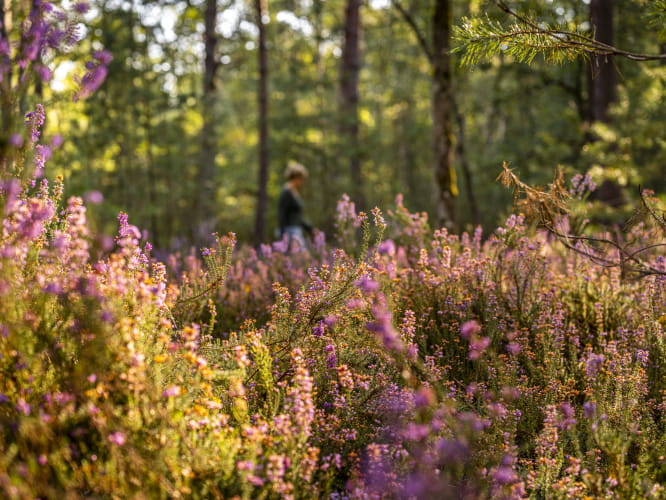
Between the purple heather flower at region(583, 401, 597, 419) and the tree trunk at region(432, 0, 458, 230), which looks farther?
the tree trunk at region(432, 0, 458, 230)

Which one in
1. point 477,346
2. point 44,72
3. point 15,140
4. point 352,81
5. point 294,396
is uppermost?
point 352,81

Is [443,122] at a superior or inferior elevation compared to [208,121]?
inferior

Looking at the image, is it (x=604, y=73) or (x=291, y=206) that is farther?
(x=604, y=73)

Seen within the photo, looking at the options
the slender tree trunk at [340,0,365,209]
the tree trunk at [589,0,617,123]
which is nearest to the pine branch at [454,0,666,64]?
the tree trunk at [589,0,617,123]

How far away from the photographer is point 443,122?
7344 millimetres

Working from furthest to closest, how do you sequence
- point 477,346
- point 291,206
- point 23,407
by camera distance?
point 291,206, point 477,346, point 23,407

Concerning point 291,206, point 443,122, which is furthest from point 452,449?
point 291,206

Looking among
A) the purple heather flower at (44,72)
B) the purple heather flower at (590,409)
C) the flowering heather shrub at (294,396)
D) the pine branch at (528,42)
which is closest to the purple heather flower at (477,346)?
the flowering heather shrub at (294,396)

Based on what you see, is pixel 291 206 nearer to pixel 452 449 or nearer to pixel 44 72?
pixel 44 72

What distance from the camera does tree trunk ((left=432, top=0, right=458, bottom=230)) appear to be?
24.0ft

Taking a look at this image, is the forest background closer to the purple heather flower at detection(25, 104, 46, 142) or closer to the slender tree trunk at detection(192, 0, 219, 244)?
the slender tree trunk at detection(192, 0, 219, 244)

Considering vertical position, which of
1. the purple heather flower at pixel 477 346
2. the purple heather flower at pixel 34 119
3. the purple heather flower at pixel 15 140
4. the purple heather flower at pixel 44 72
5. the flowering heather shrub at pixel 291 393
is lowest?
the flowering heather shrub at pixel 291 393

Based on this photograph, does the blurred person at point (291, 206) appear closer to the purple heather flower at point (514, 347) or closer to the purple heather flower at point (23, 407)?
the purple heather flower at point (514, 347)

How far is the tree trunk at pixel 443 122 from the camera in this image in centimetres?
730
